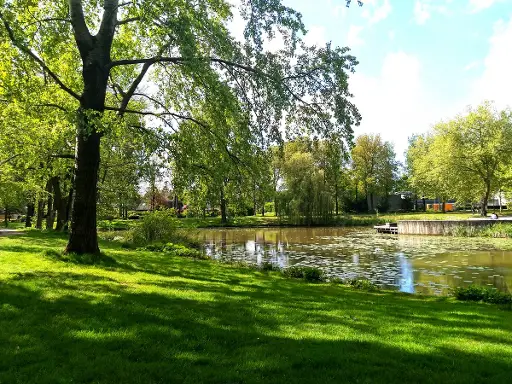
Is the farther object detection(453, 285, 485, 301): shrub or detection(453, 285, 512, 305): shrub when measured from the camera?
detection(453, 285, 485, 301): shrub

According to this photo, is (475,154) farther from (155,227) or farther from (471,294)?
(471,294)

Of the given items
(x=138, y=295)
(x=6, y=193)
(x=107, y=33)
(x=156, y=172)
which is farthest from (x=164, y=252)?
(x=6, y=193)

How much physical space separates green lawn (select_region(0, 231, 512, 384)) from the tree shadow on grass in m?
0.01

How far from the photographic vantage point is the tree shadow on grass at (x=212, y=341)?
394 centimetres

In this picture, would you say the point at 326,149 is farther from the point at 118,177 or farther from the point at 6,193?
the point at 6,193

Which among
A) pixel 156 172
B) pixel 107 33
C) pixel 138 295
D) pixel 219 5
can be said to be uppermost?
pixel 219 5

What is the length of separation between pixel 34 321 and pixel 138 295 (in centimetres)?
194

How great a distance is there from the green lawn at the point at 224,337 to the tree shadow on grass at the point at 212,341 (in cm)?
1

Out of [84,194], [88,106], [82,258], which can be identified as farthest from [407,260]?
[88,106]

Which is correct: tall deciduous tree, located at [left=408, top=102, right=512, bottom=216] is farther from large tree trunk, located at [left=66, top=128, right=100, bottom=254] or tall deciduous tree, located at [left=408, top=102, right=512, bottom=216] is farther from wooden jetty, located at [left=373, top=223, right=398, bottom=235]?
large tree trunk, located at [left=66, top=128, right=100, bottom=254]

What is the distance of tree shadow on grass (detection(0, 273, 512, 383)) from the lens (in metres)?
3.94

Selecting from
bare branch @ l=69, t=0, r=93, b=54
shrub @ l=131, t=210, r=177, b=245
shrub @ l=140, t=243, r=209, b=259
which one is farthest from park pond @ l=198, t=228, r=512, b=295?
bare branch @ l=69, t=0, r=93, b=54

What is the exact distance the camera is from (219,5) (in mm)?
12578

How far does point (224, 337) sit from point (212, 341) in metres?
0.21
